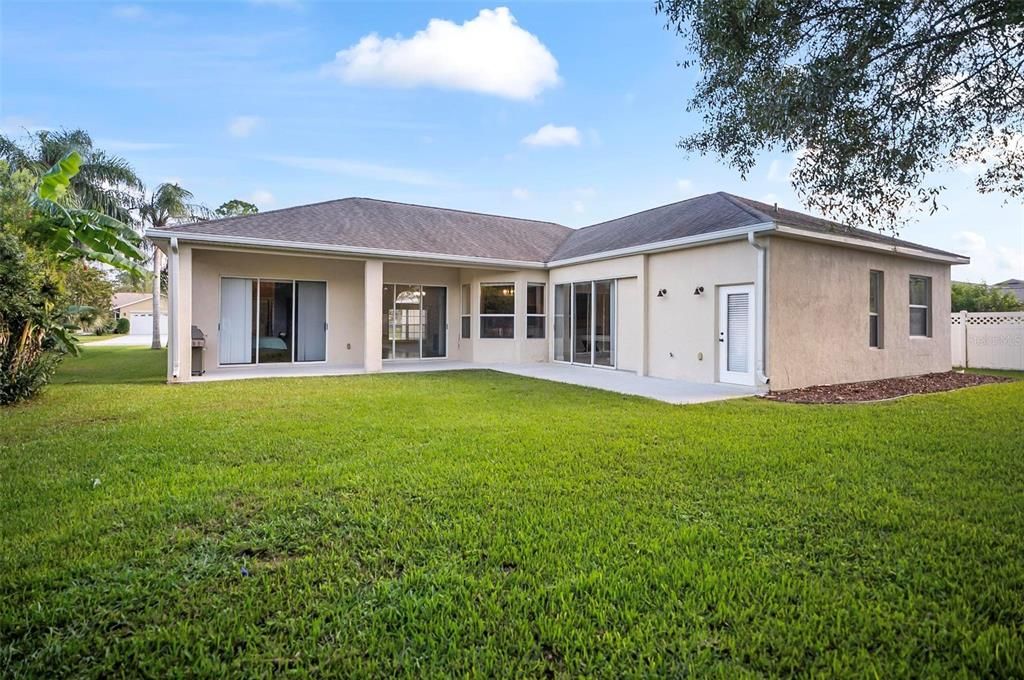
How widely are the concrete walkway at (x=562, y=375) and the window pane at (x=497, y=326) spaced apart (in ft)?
3.85

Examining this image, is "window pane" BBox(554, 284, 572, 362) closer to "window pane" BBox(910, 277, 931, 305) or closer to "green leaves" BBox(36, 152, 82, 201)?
"window pane" BBox(910, 277, 931, 305)

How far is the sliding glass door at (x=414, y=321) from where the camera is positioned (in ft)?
56.3

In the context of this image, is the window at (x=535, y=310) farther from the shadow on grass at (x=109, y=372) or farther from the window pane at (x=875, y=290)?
the shadow on grass at (x=109, y=372)

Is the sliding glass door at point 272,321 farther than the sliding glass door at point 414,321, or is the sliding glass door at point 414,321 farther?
the sliding glass door at point 414,321

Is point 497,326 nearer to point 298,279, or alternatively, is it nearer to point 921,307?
point 298,279

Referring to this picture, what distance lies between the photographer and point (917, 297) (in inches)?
568

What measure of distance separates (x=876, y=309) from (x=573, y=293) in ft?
25.4

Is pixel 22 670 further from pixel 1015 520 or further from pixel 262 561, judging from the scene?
pixel 1015 520

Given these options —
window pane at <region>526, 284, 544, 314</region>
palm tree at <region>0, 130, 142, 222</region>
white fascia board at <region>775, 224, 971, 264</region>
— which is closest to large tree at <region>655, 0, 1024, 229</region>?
white fascia board at <region>775, 224, 971, 264</region>

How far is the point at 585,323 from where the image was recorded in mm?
15875

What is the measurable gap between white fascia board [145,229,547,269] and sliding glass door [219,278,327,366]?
8.81 ft

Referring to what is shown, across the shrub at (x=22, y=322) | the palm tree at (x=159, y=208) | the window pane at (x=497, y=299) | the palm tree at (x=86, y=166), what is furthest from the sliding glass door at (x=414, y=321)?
the palm tree at (x=159, y=208)

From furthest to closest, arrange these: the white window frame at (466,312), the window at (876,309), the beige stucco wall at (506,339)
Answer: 1. the white window frame at (466,312)
2. the beige stucco wall at (506,339)
3. the window at (876,309)

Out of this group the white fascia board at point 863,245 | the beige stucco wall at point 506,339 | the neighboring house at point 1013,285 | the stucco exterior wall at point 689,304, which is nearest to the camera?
the white fascia board at point 863,245
